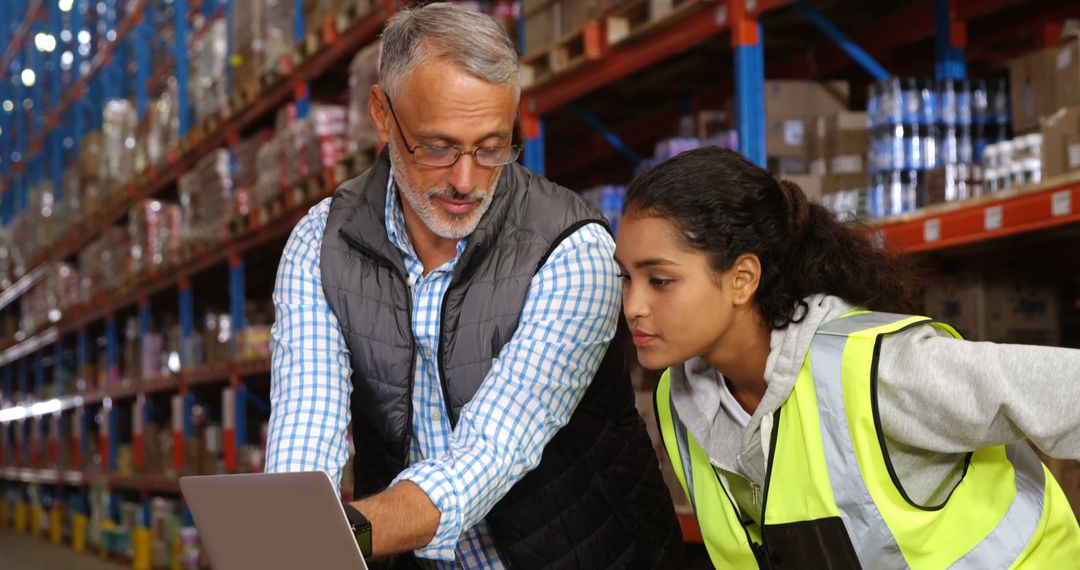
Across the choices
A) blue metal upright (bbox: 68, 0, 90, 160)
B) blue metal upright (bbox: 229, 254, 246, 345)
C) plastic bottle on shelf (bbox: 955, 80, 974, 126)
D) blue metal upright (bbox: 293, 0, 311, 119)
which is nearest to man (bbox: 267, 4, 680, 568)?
plastic bottle on shelf (bbox: 955, 80, 974, 126)

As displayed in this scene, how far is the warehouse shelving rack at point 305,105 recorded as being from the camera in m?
3.92

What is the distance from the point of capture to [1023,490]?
1.91 m

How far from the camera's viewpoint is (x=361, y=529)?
5.22 ft

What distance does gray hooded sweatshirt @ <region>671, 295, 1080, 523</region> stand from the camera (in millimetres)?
1620

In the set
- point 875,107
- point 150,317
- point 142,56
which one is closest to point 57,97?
point 142,56

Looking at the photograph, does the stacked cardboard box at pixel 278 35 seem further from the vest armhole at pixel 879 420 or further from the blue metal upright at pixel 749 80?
the vest armhole at pixel 879 420

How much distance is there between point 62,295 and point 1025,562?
12.8 m

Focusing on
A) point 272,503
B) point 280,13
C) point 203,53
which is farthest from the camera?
point 203,53

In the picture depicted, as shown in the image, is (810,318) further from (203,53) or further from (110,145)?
(110,145)

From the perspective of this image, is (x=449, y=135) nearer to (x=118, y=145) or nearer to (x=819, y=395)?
(x=819, y=395)

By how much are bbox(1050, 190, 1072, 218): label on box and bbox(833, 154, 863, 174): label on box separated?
1199 millimetres

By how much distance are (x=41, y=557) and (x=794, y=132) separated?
9660 millimetres

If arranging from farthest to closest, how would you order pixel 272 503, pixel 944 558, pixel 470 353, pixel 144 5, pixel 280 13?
pixel 144 5 < pixel 280 13 < pixel 470 353 < pixel 944 558 < pixel 272 503

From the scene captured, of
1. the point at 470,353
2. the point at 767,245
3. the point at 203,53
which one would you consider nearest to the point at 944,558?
the point at 767,245
